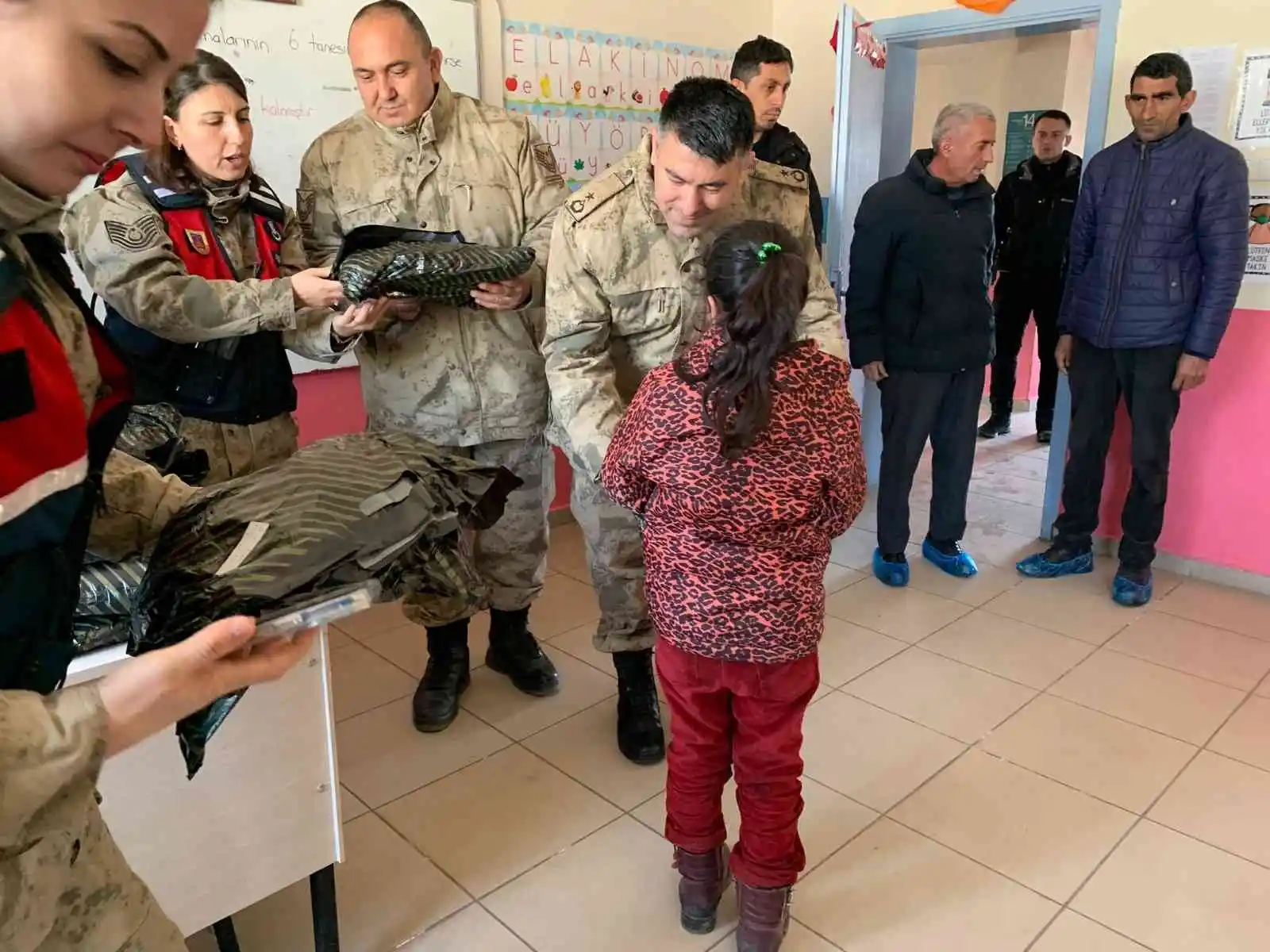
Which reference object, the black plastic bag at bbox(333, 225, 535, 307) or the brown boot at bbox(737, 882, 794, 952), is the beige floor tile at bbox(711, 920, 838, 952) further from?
the black plastic bag at bbox(333, 225, 535, 307)

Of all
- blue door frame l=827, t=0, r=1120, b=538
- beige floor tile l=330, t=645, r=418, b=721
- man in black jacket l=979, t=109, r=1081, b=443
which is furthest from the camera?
man in black jacket l=979, t=109, r=1081, b=443

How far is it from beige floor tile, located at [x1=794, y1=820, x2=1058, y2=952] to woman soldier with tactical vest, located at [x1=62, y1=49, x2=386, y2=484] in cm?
144

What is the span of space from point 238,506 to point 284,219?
1213 mm

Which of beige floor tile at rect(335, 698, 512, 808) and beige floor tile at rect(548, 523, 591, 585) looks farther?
beige floor tile at rect(548, 523, 591, 585)

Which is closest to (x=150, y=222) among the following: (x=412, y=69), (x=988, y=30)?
(x=412, y=69)

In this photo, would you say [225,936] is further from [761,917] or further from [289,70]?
[289,70]

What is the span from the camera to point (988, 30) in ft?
11.6

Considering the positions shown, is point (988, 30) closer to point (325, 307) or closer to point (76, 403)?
point (325, 307)

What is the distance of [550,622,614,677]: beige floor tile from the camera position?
2.76 metres

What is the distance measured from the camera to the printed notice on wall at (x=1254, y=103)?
297 centimetres

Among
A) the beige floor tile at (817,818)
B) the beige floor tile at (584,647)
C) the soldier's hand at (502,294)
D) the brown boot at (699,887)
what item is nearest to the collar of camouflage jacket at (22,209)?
the soldier's hand at (502,294)

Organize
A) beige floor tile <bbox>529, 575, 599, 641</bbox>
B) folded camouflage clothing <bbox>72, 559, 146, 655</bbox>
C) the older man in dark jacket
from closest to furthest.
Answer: folded camouflage clothing <bbox>72, 559, 146, 655</bbox>, the older man in dark jacket, beige floor tile <bbox>529, 575, 599, 641</bbox>

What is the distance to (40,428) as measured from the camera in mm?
674

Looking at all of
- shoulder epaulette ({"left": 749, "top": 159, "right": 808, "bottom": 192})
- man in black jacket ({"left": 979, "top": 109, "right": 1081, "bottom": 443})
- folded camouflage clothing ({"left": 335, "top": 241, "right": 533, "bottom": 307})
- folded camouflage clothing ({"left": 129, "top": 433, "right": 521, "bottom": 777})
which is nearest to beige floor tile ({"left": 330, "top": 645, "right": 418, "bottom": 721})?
folded camouflage clothing ({"left": 335, "top": 241, "right": 533, "bottom": 307})
